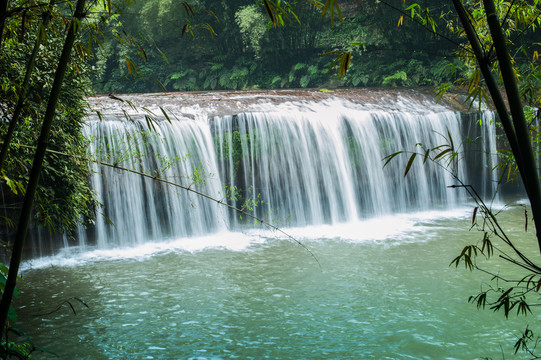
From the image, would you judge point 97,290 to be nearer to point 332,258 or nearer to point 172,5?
point 332,258

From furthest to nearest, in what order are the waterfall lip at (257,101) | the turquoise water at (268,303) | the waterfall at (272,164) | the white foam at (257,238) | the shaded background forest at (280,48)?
the shaded background forest at (280,48), the waterfall lip at (257,101), the waterfall at (272,164), the white foam at (257,238), the turquoise water at (268,303)

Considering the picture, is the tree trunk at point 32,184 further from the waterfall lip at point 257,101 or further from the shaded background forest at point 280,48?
the shaded background forest at point 280,48

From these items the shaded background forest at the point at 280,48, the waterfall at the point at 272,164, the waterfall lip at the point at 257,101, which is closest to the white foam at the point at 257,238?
the waterfall at the point at 272,164

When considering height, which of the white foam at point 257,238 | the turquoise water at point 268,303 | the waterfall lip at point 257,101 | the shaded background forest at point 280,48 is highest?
the shaded background forest at point 280,48

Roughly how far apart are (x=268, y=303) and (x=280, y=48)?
1732cm

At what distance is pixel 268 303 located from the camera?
698 cm

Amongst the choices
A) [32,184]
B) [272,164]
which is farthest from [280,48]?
[32,184]

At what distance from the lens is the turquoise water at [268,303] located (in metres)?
5.62

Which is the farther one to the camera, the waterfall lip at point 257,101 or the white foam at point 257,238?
the waterfall lip at point 257,101

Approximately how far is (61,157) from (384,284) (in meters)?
4.84

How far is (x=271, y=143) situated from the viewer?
12789 mm

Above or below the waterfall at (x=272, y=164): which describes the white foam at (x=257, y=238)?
below

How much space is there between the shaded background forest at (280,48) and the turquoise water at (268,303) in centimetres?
1021

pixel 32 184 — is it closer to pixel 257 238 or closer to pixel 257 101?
pixel 257 238
